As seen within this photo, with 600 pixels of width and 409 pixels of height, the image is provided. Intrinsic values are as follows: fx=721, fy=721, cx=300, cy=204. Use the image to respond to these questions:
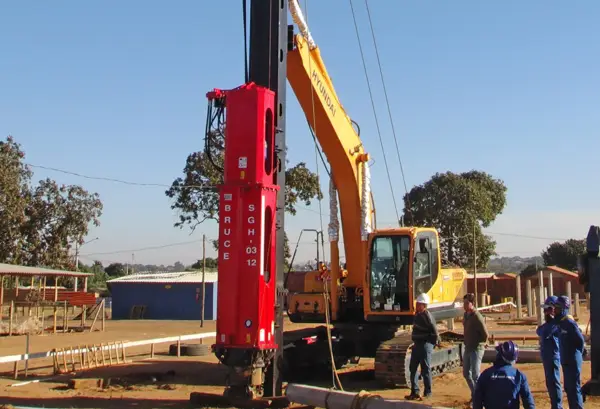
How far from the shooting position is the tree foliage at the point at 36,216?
45.0m

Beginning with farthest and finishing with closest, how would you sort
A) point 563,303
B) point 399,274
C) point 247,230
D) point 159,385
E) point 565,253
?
point 565,253 < point 399,274 < point 159,385 < point 247,230 < point 563,303

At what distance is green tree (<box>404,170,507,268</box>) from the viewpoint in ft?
186

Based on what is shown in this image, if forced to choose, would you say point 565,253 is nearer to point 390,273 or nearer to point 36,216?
point 36,216

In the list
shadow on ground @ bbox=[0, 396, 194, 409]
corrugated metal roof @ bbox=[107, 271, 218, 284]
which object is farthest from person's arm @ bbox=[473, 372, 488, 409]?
corrugated metal roof @ bbox=[107, 271, 218, 284]

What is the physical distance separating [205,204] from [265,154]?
36018 millimetres

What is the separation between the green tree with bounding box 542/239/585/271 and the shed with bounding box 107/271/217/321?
180ft

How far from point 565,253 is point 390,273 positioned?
8106cm

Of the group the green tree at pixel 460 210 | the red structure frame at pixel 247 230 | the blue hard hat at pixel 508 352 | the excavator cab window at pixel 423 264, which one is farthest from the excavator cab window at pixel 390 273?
the green tree at pixel 460 210

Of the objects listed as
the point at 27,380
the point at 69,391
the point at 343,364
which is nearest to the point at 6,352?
the point at 27,380

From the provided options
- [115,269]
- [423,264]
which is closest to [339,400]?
[423,264]

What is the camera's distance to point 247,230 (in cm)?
1044

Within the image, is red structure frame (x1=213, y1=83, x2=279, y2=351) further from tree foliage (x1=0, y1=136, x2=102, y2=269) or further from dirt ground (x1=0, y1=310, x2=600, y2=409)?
tree foliage (x1=0, y1=136, x2=102, y2=269)

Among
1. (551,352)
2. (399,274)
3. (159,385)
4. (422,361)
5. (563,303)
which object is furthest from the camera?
(399,274)

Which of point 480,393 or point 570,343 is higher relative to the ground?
point 570,343
